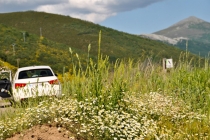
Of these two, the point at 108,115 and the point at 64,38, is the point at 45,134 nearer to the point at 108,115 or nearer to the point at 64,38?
the point at 108,115

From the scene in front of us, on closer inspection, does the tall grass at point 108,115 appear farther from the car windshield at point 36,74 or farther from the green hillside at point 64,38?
the green hillside at point 64,38

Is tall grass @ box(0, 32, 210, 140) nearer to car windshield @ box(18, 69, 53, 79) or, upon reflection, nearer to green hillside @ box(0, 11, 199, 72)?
car windshield @ box(18, 69, 53, 79)

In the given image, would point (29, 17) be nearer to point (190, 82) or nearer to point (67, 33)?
point (67, 33)

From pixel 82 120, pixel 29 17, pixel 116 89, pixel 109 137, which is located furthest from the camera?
pixel 29 17

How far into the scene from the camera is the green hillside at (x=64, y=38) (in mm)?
64938

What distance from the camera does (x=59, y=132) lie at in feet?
21.1

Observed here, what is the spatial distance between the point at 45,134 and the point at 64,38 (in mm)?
103991

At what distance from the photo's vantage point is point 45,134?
6.36m

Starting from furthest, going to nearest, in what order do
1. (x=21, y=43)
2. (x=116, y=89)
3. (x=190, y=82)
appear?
(x=21, y=43)
(x=190, y=82)
(x=116, y=89)

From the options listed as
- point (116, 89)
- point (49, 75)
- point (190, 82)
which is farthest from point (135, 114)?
point (49, 75)

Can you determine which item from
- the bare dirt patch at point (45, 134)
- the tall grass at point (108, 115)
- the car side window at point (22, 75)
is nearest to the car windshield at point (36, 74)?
the car side window at point (22, 75)

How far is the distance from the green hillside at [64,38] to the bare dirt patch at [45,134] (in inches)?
2076

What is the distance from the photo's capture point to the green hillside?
6494cm

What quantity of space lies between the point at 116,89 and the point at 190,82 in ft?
11.6
